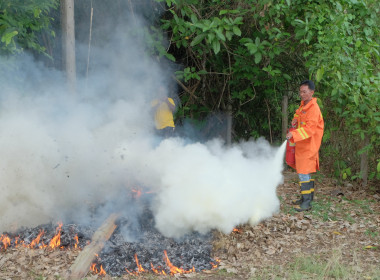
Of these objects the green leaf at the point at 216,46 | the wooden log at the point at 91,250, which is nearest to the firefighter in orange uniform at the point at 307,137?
the green leaf at the point at 216,46

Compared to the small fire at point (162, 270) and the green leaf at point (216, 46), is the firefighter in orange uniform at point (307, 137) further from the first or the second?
the small fire at point (162, 270)

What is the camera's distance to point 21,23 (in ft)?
17.2

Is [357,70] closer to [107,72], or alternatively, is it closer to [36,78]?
[107,72]

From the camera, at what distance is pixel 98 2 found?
6.96 m

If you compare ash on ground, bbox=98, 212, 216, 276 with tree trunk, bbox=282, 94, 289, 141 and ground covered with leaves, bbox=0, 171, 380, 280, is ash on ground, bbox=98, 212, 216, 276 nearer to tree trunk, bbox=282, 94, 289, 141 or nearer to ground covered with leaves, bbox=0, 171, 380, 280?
ground covered with leaves, bbox=0, 171, 380, 280

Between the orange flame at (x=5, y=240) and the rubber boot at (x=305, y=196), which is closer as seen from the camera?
the orange flame at (x=5, y=240)

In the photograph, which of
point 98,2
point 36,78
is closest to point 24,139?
point 36,78

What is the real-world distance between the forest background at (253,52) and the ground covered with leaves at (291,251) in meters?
1.54

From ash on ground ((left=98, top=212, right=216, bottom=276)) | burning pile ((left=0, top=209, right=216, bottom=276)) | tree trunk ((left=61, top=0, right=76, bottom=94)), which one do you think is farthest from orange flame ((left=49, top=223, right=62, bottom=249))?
tree trunk ((left=61, top=0, right=76, bottom=94))

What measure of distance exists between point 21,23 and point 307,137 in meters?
4.17

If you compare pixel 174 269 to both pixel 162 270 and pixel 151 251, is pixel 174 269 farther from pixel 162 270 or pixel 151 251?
pixel 151 251

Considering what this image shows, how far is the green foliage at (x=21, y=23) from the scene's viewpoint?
198 inches

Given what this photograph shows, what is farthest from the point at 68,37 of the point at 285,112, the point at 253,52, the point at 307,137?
the point at 285,112

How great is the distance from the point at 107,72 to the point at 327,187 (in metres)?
4.60
